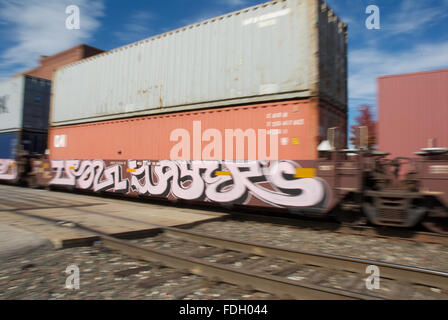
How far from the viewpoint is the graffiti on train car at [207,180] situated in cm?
692

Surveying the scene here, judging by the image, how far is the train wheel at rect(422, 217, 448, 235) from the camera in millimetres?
6008

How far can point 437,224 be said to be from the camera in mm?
6070

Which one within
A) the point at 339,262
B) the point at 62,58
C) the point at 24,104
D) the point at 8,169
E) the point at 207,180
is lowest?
the point at 339,262

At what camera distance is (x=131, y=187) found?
10539 mm

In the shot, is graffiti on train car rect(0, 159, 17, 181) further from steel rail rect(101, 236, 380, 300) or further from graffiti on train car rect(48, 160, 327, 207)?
steel rail rect(101, 236, 380, 300)

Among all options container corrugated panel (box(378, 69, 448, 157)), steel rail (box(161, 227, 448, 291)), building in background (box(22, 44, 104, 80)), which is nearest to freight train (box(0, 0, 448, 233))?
container corrugated panel (box(378, 69, 448, 157))

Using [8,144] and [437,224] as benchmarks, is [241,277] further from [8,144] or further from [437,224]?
[8,144]

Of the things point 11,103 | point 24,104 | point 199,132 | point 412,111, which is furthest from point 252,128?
point 11,103

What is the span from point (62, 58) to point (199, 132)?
41.6 meters

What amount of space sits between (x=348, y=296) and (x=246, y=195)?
193 inches

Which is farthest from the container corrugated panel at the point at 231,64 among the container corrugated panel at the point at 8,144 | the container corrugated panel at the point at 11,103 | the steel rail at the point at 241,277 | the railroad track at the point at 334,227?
the container corrugated panel at the point at 8,144

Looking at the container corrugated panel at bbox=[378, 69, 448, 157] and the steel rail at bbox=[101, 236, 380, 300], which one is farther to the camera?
the container corrugated panel at bbox=[378, 69, 448, 157]

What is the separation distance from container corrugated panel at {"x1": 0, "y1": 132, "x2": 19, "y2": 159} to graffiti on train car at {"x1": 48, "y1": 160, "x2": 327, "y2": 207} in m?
5.28
